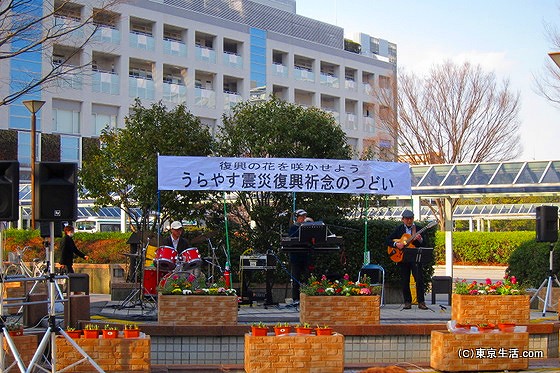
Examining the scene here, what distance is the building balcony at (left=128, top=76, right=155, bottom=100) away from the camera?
145 feet

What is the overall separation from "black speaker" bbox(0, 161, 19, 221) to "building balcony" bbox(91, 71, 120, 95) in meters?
33.5

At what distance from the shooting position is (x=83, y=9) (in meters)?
38.8

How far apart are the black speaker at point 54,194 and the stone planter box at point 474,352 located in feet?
16.1

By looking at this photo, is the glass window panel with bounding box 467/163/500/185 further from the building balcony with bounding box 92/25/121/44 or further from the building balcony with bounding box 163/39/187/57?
the building balcony with bounding box 163/39/187/57

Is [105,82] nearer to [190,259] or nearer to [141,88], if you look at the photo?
[141,88]

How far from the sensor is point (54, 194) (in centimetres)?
981

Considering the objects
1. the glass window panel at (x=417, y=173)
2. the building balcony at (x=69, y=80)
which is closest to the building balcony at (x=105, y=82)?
the building balcony at (x=69, y=80)

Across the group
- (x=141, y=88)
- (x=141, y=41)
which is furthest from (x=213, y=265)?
(x=141, y=41)

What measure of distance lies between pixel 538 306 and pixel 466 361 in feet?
20.2

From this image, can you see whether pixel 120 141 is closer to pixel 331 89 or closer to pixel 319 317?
pixel 319 317

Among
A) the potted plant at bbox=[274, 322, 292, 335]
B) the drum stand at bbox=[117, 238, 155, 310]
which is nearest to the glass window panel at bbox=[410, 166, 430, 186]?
the drum stand at bbox=[117, 238, 155, 310]

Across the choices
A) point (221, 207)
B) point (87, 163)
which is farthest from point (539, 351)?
point (87, 163)

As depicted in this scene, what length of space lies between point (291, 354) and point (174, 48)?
37363mm

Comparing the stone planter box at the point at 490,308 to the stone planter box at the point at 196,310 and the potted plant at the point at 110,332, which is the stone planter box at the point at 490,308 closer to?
the stone planter box at the point at 196,310
